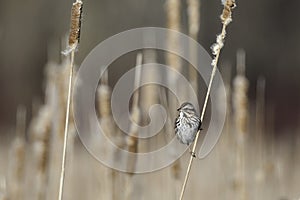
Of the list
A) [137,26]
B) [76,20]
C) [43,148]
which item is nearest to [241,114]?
[43,148]

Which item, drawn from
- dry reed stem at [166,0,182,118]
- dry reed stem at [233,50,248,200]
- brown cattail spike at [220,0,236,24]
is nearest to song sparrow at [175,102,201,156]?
brown cattail spike at [220,0,236,24]

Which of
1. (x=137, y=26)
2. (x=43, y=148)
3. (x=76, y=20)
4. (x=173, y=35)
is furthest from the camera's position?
(x=137, y=26)

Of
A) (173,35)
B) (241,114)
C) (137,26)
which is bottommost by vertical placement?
(241,114)

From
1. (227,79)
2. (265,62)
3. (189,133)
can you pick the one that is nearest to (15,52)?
(265,62)

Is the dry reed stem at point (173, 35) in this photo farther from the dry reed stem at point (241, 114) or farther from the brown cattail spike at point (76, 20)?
the brown cattail spike at point (76, 20)

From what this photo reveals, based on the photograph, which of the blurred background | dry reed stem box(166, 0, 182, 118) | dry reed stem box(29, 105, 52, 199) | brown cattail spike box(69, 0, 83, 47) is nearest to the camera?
brown cattail spike box(69, 0, 83, 47)

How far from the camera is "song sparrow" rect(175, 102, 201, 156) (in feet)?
3.99

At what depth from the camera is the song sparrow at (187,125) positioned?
1.21 meters

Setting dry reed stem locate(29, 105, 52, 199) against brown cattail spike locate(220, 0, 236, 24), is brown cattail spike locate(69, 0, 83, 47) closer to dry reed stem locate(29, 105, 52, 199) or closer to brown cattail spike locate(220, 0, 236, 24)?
brown cattail spike locate(220, 0, 236, 24)

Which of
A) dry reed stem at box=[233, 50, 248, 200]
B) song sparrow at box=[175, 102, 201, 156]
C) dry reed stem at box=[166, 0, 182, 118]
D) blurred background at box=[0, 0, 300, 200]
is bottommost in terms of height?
song sparrow at box=[175, 102, 201, 156]

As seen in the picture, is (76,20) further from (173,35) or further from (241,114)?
(173,35)

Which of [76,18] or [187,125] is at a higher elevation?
[76,18]

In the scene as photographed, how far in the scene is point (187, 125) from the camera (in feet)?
4.00

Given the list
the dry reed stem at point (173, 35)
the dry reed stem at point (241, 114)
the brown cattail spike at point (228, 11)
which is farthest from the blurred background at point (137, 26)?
the brown cattail spike at point (228, 11)
